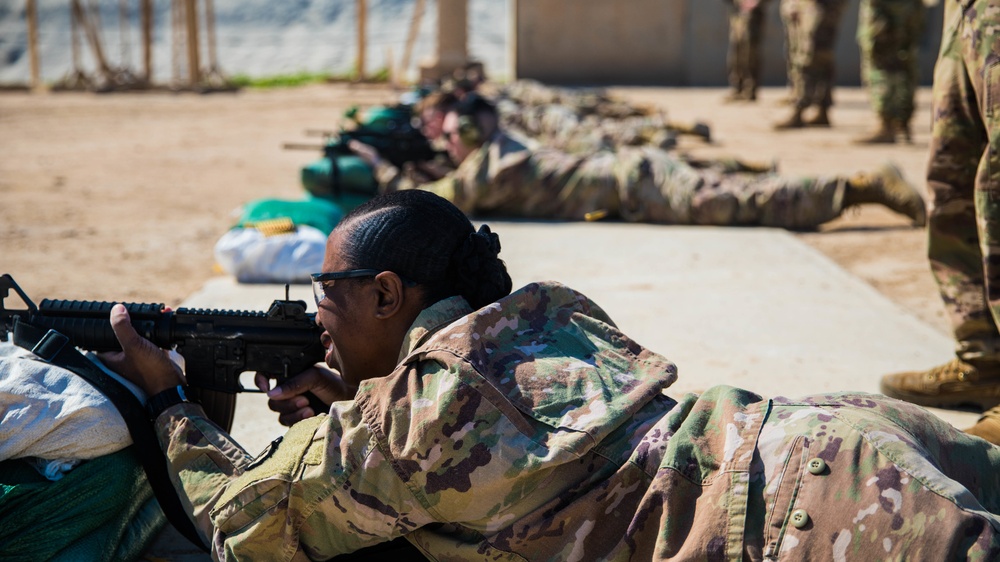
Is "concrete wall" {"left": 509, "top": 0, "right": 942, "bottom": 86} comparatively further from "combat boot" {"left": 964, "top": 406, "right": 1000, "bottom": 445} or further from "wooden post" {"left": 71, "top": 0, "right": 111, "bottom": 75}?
"combat boot" {"left": 964, "top": 406, "right": 1000, "bottom": 445}

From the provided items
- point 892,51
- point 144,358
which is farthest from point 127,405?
point 892,51

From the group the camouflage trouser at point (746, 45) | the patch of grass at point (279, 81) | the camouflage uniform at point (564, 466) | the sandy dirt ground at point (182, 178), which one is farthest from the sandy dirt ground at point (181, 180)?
the patch of grass at point (279, 81)

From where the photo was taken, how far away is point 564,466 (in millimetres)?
1657

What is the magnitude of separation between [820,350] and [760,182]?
274 cm

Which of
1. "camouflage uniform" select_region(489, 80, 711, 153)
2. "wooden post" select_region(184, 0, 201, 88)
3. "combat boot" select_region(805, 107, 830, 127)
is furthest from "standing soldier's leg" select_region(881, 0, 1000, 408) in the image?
"wooden post" select_region(184, 0, 201, 88)

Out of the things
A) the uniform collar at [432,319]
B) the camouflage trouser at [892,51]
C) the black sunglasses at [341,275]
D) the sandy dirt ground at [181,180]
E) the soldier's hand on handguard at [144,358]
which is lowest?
the sandy dirt ground at [181,180]

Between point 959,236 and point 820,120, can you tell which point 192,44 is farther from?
point 959,236

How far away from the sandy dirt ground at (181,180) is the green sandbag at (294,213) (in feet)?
1.33

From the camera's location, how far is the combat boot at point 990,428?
8.92 feet

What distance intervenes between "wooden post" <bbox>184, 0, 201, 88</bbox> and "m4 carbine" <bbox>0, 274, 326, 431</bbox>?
20.1 metres

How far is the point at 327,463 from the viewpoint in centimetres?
165

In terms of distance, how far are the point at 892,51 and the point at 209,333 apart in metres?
9.49

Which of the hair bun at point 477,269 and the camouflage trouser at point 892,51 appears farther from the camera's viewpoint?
the camouflage trouser at point 892,51

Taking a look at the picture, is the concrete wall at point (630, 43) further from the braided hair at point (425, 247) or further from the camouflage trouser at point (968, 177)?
the braided hair at point (425, 247)
